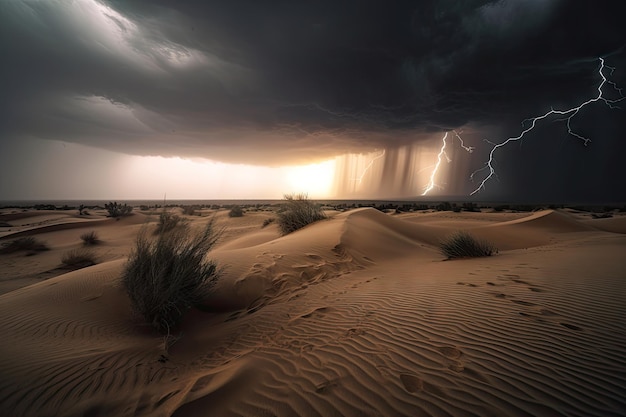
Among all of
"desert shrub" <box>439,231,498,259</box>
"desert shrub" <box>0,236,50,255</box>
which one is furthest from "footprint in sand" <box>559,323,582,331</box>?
"desert shrub" <box>0,236,50,255</box>

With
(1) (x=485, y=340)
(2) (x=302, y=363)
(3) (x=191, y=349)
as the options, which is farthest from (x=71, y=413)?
(1) (x=485, y=340)

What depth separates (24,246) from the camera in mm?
11469

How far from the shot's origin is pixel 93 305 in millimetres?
4375

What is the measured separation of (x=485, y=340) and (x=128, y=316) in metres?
4.93

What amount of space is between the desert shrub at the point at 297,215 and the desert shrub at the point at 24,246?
10709mm

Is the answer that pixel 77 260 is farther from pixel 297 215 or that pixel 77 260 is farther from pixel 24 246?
pixel 297 215

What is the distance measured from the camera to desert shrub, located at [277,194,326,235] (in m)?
11.9

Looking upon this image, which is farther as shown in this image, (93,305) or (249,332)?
(93,305)

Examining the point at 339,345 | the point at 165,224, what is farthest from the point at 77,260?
the point at 339,345

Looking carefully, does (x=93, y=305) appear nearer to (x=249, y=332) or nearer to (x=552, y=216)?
(x=249, y=332)

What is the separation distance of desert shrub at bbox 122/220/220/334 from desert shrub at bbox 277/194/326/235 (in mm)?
7162

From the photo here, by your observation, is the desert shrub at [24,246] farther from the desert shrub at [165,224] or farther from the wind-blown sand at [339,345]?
the desert shrub at [165,224]

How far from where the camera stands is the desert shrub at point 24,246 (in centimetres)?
1111

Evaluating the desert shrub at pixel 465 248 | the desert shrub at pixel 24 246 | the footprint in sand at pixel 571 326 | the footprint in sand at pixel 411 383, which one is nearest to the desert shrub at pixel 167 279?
the footprint in sand at pixel 411 383
